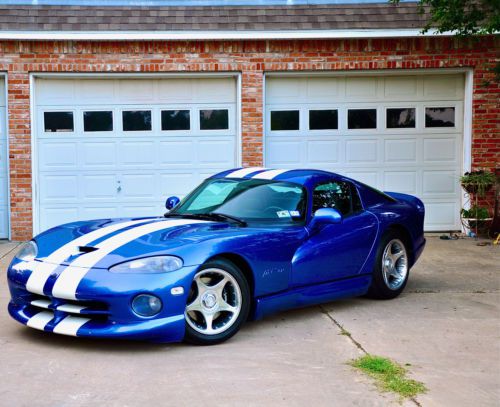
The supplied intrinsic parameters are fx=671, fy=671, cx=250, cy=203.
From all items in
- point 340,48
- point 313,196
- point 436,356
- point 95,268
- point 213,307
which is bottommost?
point 436,356

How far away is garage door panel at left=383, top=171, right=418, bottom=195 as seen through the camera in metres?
11.5

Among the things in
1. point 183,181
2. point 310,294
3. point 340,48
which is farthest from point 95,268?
point 340,48

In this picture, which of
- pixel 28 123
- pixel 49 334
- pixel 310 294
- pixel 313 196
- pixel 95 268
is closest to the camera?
pixel 95 268

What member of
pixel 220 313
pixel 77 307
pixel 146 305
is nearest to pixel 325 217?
pixel 220 313

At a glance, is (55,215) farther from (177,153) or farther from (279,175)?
(279,175)

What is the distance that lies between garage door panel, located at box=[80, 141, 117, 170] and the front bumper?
6533mm

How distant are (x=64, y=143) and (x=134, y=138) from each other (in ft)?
3.77

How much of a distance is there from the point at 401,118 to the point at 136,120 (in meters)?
4.47

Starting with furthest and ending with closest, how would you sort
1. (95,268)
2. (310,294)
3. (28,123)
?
1. (28,123)
2. (310,294)
3. (95,268)

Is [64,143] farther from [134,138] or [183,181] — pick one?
[183,181]

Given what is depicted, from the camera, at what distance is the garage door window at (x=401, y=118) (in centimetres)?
1141

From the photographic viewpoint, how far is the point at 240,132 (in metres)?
11.0

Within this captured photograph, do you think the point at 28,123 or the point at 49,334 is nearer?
the point at 49,334

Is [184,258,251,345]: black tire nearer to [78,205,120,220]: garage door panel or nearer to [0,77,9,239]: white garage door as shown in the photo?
[78,205,120,220]: garage door panel
